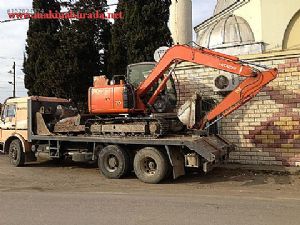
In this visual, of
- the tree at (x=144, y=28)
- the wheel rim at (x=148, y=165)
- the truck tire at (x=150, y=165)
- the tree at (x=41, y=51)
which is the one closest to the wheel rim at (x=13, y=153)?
the truck tire at (x=150, y=165)

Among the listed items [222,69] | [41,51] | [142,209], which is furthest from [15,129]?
[41,51]

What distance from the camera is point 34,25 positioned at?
2934 centimetres

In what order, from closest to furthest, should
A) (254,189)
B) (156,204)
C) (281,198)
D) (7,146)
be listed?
1. (156,204)
2. (281,198)
3. (254,189)
4. (7,146)

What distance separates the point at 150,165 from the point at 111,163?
4.34ft

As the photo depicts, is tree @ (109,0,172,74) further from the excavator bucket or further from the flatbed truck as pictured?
the excavator bucket

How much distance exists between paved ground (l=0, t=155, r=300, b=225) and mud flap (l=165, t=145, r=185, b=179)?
310 millimetres

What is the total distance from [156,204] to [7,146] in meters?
8.83

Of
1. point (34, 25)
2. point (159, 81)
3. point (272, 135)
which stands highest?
point (34, 25)

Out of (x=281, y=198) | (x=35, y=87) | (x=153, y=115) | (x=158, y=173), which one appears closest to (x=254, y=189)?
(x=281, y=198)

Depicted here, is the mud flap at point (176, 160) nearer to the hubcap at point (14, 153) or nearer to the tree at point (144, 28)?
the hubcap at point (14, 153)

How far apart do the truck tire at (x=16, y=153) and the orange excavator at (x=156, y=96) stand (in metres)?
3.29

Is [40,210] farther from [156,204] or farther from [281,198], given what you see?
[281,198]

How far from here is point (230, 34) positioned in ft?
65.7

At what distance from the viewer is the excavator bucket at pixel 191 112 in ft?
37.5
